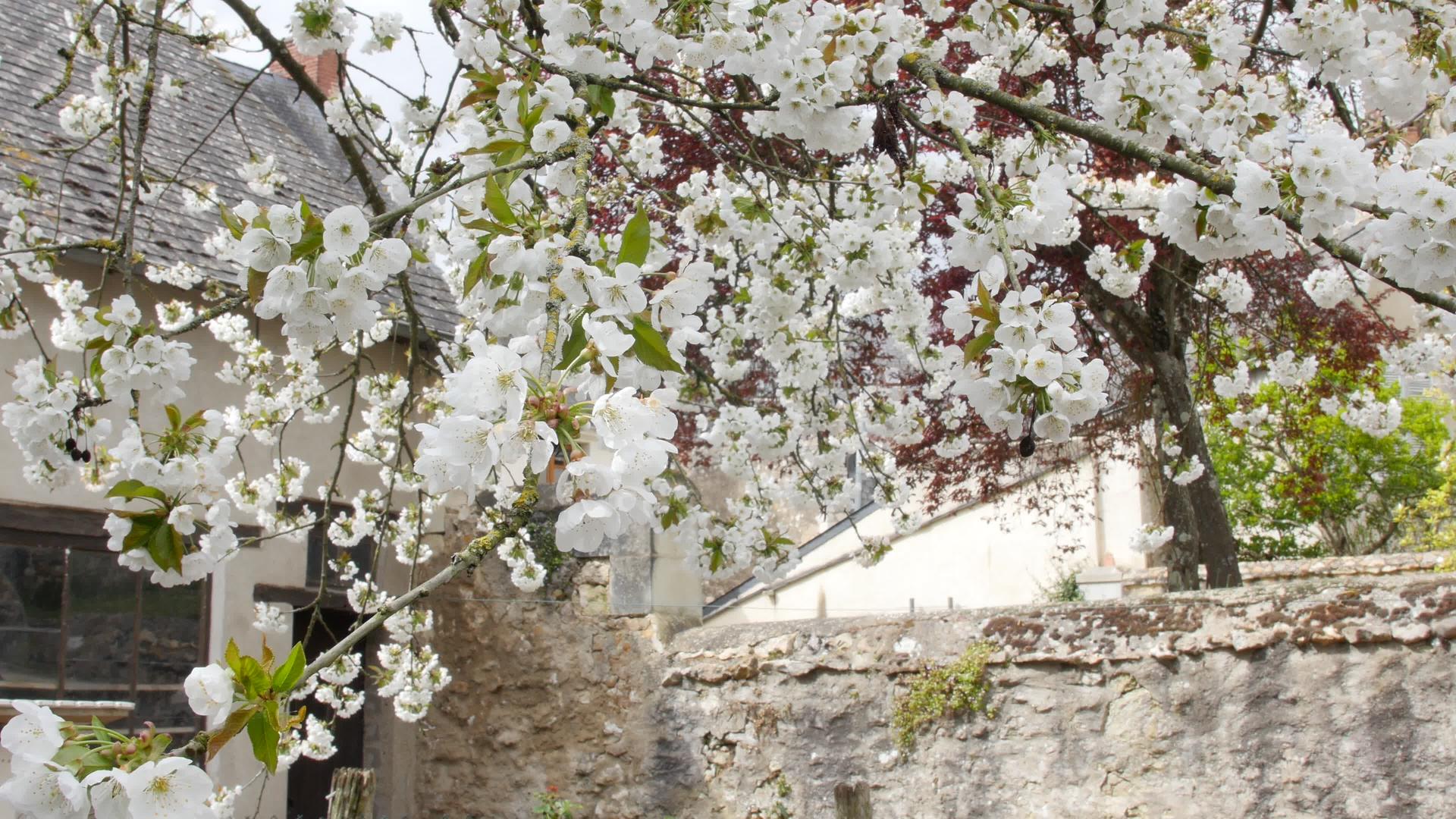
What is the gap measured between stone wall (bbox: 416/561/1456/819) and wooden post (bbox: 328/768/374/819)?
142 cm

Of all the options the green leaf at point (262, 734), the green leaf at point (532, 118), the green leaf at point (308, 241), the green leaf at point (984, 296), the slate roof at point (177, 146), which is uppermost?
the slate roof at point (177, 146)

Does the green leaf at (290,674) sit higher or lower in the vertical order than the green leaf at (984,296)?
lower

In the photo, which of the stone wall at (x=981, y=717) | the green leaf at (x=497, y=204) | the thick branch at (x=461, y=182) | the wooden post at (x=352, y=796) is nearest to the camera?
the green leaf at (x=497, y=204)

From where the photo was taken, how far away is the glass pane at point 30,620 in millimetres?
4828

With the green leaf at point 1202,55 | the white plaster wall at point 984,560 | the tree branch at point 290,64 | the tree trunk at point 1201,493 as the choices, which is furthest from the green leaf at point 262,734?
the white plaster wall at point 984,560

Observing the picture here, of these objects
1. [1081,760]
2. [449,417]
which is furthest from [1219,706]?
[449,417]

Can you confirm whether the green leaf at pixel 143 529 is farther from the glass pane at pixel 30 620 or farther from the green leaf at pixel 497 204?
the glass pane at pixel 30 620

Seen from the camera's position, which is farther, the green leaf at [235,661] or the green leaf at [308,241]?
the green leaf at [308,241]

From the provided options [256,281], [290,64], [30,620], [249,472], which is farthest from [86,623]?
[256,281]

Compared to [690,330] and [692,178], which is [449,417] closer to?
[690,330]

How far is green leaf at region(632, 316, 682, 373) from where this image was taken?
1373mm

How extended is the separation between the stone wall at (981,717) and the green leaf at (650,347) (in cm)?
210

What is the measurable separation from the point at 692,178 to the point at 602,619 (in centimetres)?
253

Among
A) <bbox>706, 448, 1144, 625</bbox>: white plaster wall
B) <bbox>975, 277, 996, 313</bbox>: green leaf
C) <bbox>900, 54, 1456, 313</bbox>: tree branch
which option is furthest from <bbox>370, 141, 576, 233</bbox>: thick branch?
<bbox>706, 448, 1144, 625</bbox>: white plaster wall
